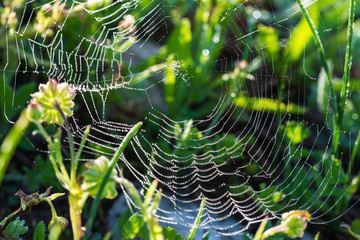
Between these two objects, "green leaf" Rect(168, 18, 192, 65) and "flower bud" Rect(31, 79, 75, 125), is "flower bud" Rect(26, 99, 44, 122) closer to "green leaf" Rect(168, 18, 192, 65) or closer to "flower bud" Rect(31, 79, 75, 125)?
"flower bud" Rect(31, 79, 75, 125)

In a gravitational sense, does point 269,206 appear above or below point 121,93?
below

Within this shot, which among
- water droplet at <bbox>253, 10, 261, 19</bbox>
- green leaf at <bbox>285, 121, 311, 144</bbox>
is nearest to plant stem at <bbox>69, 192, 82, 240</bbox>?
green leaf at <bbox>285, 121, 311, 144</bbox>

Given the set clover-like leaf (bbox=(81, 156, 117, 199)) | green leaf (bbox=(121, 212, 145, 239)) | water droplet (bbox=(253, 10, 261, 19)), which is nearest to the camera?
clover-like leaf (bbox=(81, 156, 117, 199))

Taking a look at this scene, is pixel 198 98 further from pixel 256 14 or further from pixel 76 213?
pixel 76 213

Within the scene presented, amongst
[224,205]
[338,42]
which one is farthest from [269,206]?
[338,42]

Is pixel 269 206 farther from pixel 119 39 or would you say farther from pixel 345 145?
pixel 119 39

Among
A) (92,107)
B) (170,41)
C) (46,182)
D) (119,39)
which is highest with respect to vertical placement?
(170,41)
